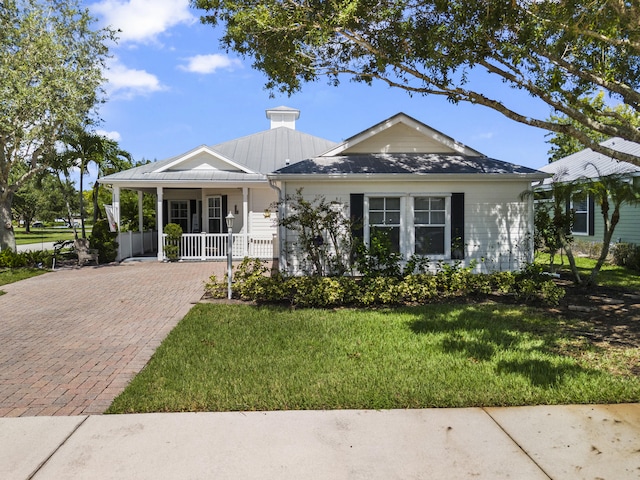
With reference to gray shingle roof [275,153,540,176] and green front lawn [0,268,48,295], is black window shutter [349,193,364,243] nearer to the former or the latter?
gray shingle roof [275,153,540,176]

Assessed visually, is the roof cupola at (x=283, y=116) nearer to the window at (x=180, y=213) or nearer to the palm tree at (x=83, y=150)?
the window at (x=180, y=213)

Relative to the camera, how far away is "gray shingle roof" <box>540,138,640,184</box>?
15734mm

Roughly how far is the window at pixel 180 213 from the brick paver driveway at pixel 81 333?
6901 mm

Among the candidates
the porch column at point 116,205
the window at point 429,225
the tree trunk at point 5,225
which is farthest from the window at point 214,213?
the window at point 429,225

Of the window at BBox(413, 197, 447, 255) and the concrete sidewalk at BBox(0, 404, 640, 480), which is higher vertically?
the window at BBox(413, 197, 447, 255)

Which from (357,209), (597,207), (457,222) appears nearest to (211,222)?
(357,209)

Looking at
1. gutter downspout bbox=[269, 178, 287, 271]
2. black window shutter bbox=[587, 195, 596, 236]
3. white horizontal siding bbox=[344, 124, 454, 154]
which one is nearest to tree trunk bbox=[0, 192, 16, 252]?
gutter downspout bbox=[269, 178, 287, 271]

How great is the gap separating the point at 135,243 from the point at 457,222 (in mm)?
13307

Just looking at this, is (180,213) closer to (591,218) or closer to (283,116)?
(283,116)

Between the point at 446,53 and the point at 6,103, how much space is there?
14.0 metres

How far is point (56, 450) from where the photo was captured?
3.54 metres

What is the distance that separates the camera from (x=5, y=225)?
53.2 feet

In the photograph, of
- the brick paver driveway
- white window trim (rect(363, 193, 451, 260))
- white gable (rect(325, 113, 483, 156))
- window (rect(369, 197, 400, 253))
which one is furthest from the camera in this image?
white gable (rect(325, 113, 483, 156))

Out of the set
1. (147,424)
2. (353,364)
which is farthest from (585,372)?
(147,424)
